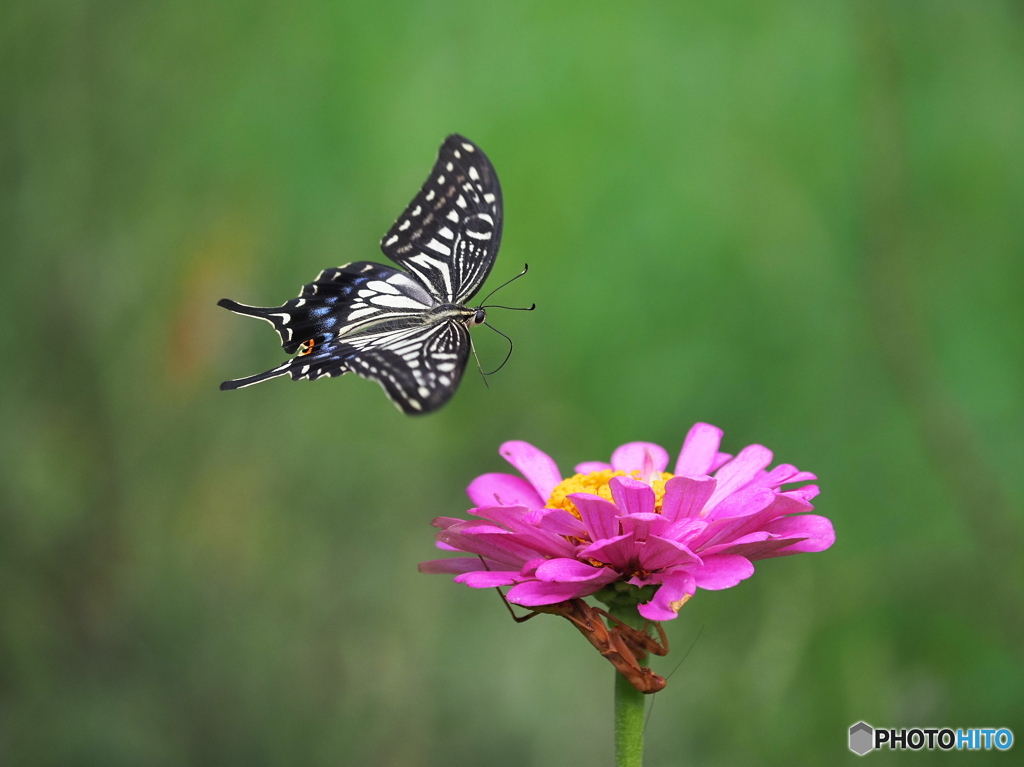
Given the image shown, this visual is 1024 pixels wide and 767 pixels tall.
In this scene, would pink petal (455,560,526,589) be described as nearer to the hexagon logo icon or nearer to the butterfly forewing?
the butterfly forewing

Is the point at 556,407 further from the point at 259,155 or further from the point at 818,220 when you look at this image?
the point at 259,155

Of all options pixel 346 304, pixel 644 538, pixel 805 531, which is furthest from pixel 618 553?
pixel 346 304

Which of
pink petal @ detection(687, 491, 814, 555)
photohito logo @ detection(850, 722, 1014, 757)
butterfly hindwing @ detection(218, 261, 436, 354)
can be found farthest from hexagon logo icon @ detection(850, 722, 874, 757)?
butterfly hindwing @ detection(218, 261, 436, 354)

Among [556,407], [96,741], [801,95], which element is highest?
[801,95]

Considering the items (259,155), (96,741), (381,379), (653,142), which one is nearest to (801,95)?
(653,142)

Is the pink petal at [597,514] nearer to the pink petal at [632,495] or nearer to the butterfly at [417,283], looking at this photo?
the pink petal at [632,495]

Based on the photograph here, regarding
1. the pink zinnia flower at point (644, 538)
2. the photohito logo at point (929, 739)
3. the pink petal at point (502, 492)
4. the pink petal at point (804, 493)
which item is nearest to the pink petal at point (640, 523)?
the pink zinnia flower at point (644, 538)
